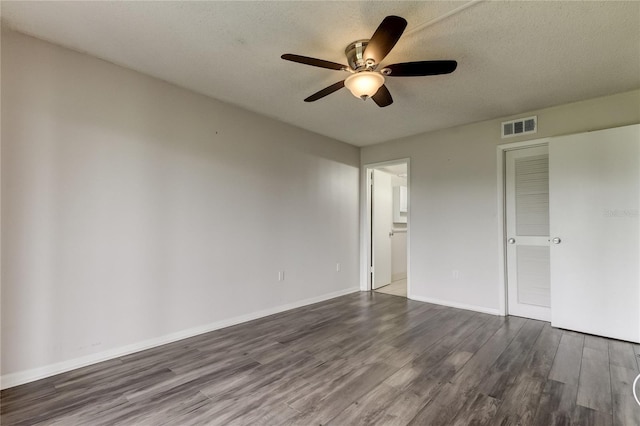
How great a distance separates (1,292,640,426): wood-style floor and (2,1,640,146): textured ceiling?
8.42ft

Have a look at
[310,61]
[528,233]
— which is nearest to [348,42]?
[310,61]

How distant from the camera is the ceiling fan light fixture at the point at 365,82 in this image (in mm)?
2148

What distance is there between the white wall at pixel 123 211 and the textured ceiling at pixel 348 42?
1.10 ft

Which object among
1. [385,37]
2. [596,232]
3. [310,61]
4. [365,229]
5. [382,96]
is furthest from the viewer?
[365,229]

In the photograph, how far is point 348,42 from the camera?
7.25 ft

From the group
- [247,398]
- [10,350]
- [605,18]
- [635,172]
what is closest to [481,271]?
[635,172]

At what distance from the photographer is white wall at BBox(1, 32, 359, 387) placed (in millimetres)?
2184

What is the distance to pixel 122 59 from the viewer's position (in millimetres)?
2527

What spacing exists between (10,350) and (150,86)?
2.40 meters

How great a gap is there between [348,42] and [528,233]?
323cm

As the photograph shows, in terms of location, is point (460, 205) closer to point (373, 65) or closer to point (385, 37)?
point (373, 65)

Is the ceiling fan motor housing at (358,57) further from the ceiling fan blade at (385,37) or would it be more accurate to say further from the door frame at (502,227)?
the door frame at (502,227)

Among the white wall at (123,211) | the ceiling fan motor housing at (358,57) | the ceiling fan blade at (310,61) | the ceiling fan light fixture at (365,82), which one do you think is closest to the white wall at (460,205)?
the white wall at (123,211)

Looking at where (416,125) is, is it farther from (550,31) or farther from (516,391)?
(516,391)
